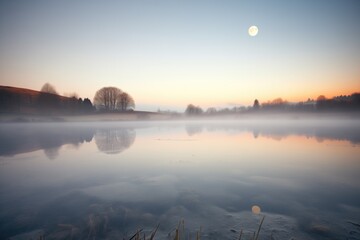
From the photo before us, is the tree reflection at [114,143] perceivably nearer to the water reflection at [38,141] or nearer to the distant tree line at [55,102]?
the water reflection at [38,141]

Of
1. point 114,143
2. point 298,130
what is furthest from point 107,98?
point 298,130

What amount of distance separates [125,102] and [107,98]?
7812 mm

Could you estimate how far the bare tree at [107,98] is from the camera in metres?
81.8

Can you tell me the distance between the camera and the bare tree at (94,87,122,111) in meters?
81.8

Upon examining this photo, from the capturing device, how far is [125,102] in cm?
8538

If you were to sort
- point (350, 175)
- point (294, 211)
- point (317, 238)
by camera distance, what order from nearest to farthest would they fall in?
point (317, 238)
point (294, 211)
point (350, 175)

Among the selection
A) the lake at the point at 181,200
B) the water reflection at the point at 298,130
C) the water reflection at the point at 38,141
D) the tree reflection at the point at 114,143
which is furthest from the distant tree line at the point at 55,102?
the lake at the point at 181,200

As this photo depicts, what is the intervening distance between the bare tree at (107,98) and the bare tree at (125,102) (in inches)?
52.5

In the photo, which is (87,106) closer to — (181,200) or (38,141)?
(38,141)

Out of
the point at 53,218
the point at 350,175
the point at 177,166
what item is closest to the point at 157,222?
the point at 53,218

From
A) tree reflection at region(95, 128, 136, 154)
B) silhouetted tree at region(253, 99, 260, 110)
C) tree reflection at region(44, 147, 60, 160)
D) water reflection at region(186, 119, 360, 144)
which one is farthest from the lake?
silhouetted tree at region(253, 99, 260, 110)

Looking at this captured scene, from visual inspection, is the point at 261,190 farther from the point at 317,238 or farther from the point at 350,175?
the point at 350,175

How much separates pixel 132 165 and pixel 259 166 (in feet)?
24.2

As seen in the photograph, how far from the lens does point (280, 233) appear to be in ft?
14.9
